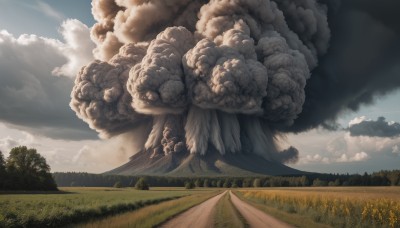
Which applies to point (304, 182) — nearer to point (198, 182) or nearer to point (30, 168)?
point (198, 182)

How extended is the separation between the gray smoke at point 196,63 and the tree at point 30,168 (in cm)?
5268

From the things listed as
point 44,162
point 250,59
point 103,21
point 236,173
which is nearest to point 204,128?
point 236,173

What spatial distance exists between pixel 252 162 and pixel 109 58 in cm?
8447

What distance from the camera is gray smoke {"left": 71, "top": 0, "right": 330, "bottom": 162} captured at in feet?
413

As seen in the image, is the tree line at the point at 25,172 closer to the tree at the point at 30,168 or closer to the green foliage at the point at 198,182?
the tree at the point at 30,168

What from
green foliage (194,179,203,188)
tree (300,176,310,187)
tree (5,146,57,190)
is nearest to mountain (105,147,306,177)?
green foliage (194,179,203,188)

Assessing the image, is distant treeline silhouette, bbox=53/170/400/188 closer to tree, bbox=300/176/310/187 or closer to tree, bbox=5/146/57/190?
tree, bbox=300/176/310/187

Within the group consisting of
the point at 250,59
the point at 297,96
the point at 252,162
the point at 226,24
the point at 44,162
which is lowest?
the point at 44,162

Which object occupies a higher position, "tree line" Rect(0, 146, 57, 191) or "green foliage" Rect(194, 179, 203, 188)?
"green foliage" Rect(194, 179, 203, 188)

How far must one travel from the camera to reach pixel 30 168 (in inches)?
2928

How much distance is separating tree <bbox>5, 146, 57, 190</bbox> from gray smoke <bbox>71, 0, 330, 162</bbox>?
52685 millimetres

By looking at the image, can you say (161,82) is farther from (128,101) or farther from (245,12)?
(245,12)

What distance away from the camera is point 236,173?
184250mm

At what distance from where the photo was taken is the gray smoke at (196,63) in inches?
4951
